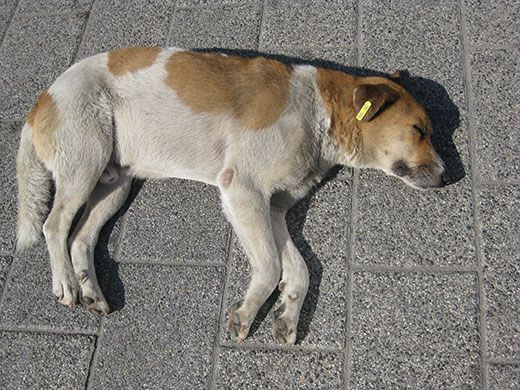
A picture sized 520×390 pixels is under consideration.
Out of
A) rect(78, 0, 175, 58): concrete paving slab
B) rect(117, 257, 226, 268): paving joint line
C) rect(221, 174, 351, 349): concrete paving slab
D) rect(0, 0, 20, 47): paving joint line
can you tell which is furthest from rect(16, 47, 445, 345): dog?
rect(0, 0, 20, 47): paving joint line

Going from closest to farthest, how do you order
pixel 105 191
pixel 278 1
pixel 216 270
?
pixel 216 270
pixel 105 191
pixel 278 1

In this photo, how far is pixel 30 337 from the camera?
396 centimetres

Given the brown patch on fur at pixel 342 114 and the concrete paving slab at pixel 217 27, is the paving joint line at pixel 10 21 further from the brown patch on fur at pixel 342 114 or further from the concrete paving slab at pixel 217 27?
the brown patch on fur at pixel 342 114

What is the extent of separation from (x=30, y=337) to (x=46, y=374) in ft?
0.86

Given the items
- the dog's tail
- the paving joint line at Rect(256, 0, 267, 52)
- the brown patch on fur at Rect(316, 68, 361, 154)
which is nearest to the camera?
the brown patch on fur at Rect(316, 68, 361, 154)

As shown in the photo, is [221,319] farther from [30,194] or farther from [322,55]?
[322,55]

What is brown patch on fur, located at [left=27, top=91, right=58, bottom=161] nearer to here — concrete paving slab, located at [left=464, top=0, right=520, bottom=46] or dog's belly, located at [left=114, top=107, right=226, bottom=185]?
dog's belly, located at [left=114, top=107, right=226, bottom=185]

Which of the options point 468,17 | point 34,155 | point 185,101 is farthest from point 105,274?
point 468,17

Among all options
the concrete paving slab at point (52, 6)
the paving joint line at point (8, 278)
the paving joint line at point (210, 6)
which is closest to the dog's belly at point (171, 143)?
the paving joint line at point (8, 278)

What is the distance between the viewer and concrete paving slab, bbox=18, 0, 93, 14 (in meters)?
5.57

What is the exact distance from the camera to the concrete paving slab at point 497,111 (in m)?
4.18

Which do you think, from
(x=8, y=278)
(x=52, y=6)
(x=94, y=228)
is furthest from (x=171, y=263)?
(x=52, y=6)

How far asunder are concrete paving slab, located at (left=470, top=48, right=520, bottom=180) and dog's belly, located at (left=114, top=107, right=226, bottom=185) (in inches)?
65.6

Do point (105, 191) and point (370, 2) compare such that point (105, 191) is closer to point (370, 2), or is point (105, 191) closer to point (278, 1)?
point (278, 1)
